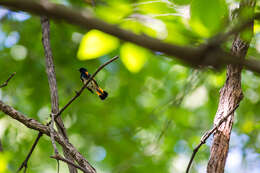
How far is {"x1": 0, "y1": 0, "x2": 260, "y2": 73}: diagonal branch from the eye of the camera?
22.7 inches

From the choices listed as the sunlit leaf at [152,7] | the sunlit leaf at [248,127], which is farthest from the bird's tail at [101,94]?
the sunlit leaf at [152,7]

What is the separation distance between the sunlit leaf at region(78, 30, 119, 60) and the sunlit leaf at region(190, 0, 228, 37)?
0.25 m

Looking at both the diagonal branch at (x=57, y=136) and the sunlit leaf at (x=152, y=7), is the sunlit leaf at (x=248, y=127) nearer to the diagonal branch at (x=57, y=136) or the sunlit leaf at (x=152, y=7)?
the diagonal branch at (x=57, y=136)

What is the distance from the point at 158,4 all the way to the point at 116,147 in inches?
191

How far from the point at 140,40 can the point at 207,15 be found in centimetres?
43

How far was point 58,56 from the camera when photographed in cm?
529

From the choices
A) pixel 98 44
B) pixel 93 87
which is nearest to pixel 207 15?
pixel 98 44

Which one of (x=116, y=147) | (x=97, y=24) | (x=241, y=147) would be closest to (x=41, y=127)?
Answer: (x=97, y=24)

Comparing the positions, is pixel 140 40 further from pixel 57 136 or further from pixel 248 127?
pixel 248 127

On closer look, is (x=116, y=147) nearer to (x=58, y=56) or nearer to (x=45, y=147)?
(x=45, y=147)

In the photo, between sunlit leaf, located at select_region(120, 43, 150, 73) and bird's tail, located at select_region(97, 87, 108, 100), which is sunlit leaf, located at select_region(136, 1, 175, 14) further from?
bird's tail, located at select_region(97, 87, 108, 100)

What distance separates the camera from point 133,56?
108 centimetres

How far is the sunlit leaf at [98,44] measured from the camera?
3.40ft

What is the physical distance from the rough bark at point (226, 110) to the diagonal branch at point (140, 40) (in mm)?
1403
